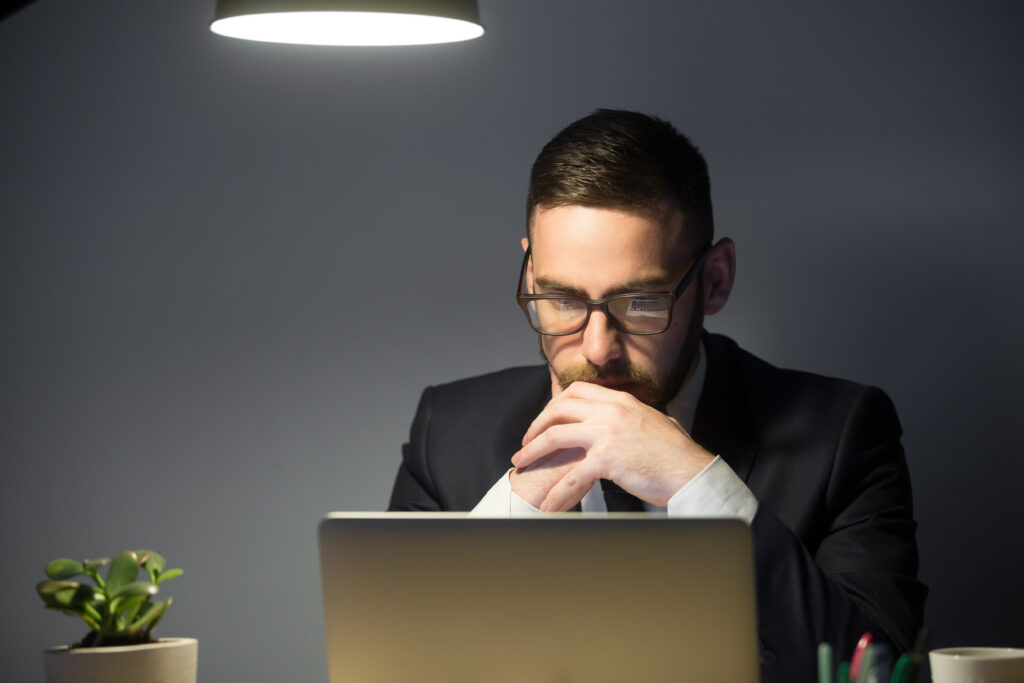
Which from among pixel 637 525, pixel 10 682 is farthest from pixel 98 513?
pixel 637 525

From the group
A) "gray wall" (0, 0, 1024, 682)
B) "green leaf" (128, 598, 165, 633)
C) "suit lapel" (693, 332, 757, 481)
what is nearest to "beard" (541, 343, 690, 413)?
"suit lapel" (693, 332, 757, 481)

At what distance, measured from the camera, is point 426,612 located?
1158 millimetres

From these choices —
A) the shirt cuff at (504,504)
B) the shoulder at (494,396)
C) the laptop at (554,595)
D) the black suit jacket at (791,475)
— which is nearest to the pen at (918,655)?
the laptop at (554,595)

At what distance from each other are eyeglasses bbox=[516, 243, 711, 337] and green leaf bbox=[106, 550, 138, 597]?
0.83 metres

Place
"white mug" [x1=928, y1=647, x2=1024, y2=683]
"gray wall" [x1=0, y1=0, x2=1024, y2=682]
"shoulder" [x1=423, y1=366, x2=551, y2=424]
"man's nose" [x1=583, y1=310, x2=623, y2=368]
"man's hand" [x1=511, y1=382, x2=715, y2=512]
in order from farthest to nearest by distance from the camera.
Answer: "gray wall" [x1=0, y1=0, x2=1024, y2=682] → "shoulder" [x1=423, y1=366, x2=551, y2=424] → "man's nose" [x1=583, y1=310, x2=623, y2=368] → "man's hand" [x1=511, y1=382, x2=715, y2=512] → "white mug" [x1=928, y1=647, x2=1024, y2=683]

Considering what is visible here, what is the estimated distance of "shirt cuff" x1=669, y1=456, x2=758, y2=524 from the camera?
167 cm

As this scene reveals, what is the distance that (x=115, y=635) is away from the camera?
149cm

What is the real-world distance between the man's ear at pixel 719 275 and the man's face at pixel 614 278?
0.32 feet

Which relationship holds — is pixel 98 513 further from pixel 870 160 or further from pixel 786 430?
pixel 870 160

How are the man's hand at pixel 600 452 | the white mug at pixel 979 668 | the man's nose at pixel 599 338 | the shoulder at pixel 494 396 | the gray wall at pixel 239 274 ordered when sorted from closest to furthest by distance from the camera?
the white mug at pixel 979 668, the man's hand at pixel 600 452, the man's nose at pixel 599 338, the shoulder at pixel 494 396, the gray wall at pixel 239 274

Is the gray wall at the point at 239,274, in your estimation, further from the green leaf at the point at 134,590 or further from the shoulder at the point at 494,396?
the green leaf at the point at 134,590

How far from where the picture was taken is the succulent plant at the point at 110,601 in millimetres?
1472

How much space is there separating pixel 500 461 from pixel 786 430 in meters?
0.56

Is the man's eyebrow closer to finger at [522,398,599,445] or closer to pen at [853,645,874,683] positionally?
finger at [522,398,599,445]
